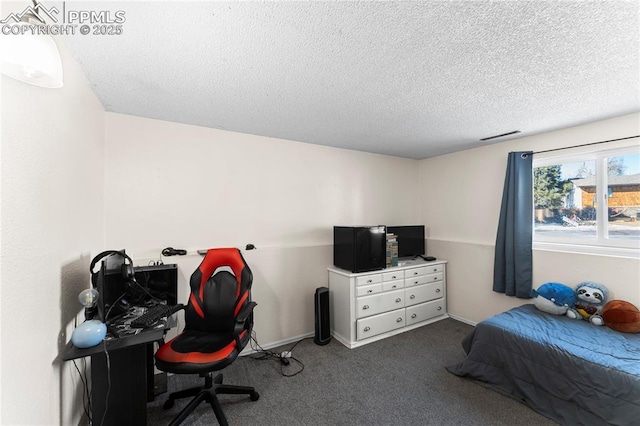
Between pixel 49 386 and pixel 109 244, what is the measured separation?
130cm

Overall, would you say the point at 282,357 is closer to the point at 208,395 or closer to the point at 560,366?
the point at 208,395

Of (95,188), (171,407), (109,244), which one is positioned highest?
(95,188)

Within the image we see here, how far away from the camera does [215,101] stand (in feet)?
6.67

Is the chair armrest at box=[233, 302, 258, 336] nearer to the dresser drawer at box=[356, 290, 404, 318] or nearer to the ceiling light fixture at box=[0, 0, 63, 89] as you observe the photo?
the dresser drawer at box=[356, 290, 404, 318]

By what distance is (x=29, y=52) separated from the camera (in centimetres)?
80

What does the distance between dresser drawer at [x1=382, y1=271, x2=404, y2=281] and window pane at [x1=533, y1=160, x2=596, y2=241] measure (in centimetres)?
166

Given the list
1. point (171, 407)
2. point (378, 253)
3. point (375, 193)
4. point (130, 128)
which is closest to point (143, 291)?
point (171, 407)

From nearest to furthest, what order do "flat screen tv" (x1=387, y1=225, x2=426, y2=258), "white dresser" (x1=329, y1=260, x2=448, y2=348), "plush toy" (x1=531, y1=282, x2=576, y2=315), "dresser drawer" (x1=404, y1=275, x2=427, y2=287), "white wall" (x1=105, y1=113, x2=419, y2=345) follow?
1. "white wall" (x1=105, y1=113, x2=419, y2=345)
2. "plush toy" (x1=531, y1=282, x2=576, y2=315)
3. "white dresser" (x1=329, y1=260, x2=448, y2=348)
4. "dresser drawer" (x1=404, y1=275, x2=427, y2=287)
5. "flat screen tv" (x1=387, y1=225, x2=426, y2=258)

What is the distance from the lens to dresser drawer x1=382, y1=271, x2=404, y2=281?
123 inches

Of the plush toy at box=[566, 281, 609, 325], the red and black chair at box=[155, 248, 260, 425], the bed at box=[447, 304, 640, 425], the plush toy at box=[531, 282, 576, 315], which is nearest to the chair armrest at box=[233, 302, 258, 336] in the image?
the red and black chair at box=[155, 248, 260, 425]

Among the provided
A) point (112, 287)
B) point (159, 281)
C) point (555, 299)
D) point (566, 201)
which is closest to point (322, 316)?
point (159, 281)

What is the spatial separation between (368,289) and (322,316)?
0.63 m

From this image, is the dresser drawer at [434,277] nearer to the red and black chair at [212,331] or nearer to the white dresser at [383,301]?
the white dresser at [383,301]

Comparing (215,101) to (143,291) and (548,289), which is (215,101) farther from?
(548,289)
